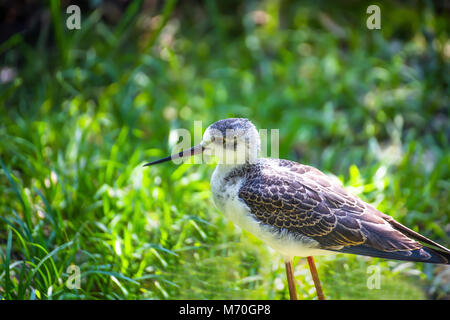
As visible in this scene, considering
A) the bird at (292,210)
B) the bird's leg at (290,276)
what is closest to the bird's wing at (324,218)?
the bird at (292,210)

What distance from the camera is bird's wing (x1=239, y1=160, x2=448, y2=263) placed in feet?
10.5

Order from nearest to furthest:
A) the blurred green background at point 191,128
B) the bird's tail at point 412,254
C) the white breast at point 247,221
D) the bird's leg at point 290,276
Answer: the bird's tail at point 412,254 < the white breast at point 247,221 < the bird's leg at point 290,276 < the blurred green background at point 191,128

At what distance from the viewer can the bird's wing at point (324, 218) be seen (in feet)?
10.5

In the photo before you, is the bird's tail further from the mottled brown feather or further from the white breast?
the white breast

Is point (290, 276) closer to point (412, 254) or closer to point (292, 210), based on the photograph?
point (292, 210)

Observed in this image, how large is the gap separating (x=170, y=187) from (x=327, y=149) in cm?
187

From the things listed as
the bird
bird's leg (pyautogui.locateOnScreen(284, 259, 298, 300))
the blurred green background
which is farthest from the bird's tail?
the blurred green background

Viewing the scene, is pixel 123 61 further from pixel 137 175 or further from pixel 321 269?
pixel 321 269

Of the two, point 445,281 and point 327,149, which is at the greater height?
point 327,149

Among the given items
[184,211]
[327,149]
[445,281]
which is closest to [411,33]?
[327,149]

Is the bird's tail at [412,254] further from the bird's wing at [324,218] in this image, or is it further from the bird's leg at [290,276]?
the bird's leg at [290,276]
